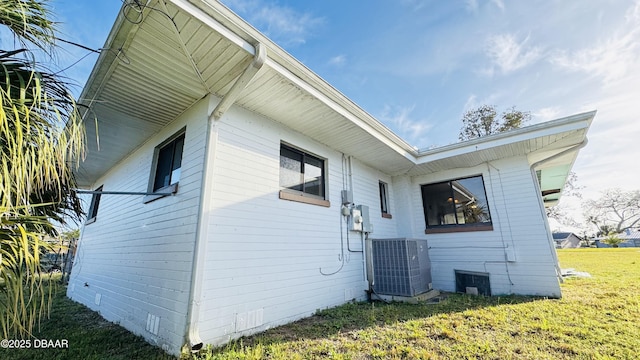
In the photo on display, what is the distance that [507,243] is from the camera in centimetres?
545

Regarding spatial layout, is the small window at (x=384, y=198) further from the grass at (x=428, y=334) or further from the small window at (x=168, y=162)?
the small window at (x=168, y=162)

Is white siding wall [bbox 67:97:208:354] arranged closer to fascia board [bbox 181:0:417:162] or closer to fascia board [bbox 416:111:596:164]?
fascia board [bbox 181:0:417:162]

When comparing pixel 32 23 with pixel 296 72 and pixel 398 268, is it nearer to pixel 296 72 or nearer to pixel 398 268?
pixel 296 72

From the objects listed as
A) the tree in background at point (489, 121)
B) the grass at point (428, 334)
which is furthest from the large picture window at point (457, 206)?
the tree in background at point (489, 121)

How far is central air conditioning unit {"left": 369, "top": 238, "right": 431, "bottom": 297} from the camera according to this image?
4.82 metres

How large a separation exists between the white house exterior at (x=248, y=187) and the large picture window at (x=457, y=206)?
1.3 inches

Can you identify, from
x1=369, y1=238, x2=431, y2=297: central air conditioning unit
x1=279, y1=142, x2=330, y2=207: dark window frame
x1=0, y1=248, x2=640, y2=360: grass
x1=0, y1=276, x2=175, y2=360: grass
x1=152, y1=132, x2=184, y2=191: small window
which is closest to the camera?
x1=0, y1=248, x2=640, y2=360: grass

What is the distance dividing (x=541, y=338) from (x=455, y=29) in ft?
16.5

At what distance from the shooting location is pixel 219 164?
11.0 feet

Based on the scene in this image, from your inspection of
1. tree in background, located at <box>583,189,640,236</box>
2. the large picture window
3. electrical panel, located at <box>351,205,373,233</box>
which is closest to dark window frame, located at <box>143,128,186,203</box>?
electrical panel, located at <box>351,205,373,233</box>

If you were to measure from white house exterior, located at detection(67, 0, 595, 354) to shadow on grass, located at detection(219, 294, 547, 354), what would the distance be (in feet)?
0.64

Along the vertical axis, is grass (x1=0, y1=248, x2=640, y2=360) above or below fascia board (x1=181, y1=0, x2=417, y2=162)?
below

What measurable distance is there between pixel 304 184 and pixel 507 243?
14.8 ft

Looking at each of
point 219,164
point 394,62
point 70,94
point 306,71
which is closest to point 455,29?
point 394,62
